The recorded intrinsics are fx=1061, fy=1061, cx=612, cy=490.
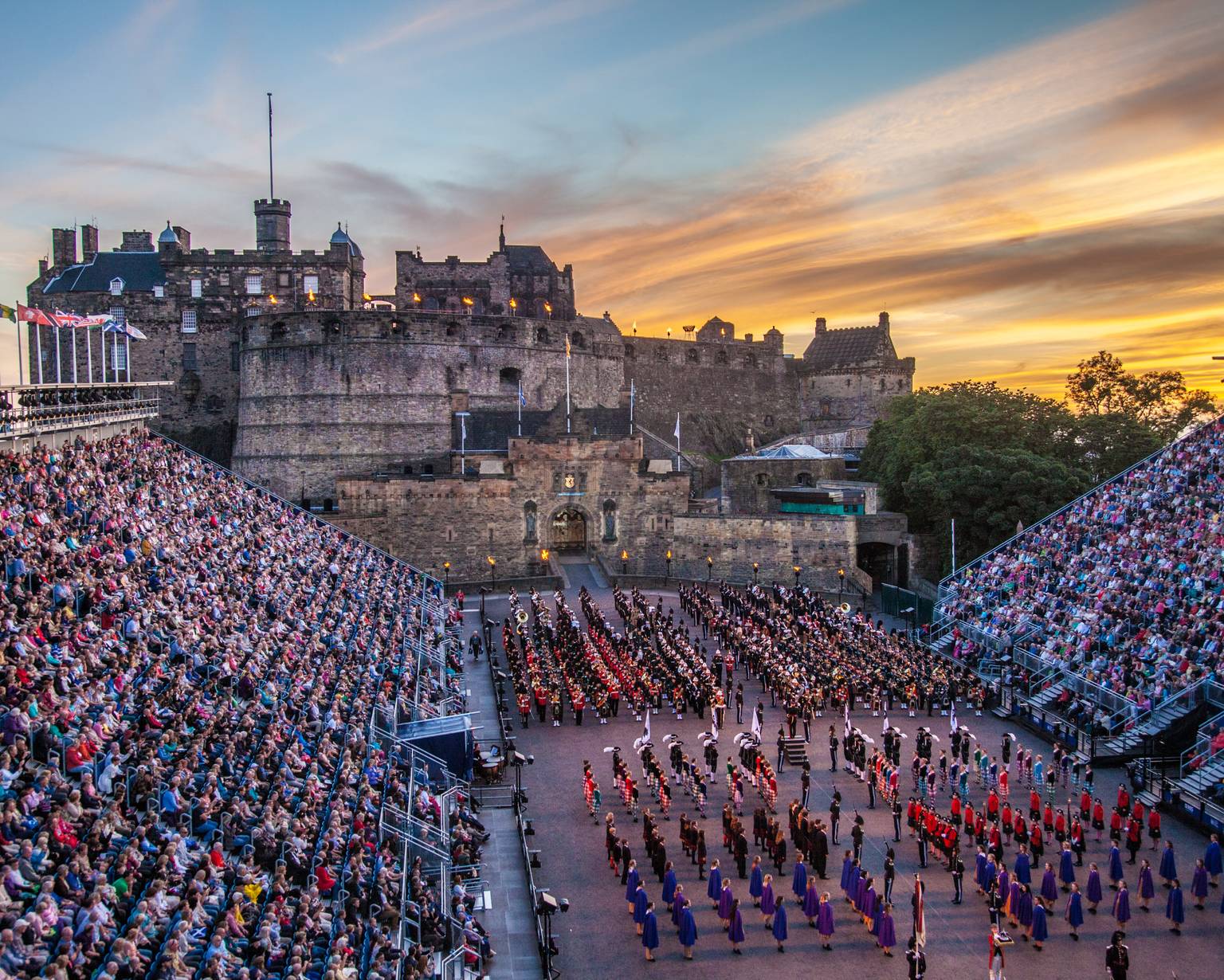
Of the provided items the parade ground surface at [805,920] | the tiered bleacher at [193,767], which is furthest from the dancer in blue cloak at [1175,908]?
the tiered bleacher at [193,767]

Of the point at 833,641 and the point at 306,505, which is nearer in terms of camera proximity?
the point at 833,641

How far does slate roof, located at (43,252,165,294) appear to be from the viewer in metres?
63.5

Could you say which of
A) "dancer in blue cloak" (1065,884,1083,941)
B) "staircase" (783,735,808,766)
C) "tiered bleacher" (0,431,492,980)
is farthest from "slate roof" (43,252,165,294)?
"dancer in blue cloak" (1065,884,1083,941)

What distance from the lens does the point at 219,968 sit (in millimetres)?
13102

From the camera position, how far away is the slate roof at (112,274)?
6347 cm

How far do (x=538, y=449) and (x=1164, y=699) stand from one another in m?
32.5

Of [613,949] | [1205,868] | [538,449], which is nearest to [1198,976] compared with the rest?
[1205,868]

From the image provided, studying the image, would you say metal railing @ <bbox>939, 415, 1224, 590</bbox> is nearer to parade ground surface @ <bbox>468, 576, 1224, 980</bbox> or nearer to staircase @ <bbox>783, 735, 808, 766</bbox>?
staircase @ <bbox>783, 735, 808, 766</bbox>

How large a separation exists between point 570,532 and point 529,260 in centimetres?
2831

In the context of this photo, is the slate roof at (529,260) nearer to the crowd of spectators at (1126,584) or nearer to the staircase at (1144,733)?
the crowd of spectators at (1126,584)

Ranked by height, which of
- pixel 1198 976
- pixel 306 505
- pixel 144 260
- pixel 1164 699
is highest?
pixel 144 260

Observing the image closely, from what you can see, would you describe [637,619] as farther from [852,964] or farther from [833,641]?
[852,964]

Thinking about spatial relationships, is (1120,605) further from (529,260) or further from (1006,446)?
(529,260)

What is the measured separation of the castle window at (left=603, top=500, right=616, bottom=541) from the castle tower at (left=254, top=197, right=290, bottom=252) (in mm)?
27569
